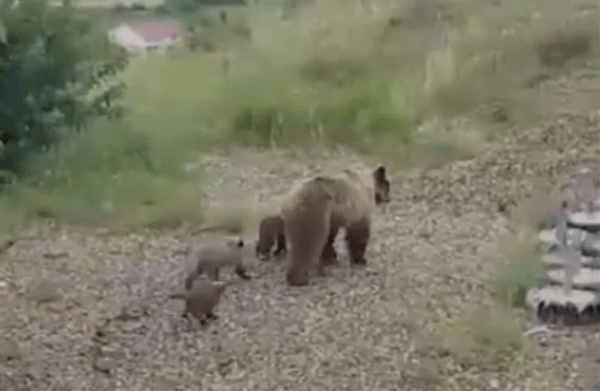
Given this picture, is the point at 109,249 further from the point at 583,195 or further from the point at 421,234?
the point at 583,195

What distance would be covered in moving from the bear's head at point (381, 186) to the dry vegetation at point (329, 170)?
7 centimetres

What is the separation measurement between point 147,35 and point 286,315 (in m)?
1.43

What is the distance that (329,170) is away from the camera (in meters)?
4.28

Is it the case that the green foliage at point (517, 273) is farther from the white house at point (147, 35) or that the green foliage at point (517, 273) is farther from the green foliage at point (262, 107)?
the white house at point (147, 35)

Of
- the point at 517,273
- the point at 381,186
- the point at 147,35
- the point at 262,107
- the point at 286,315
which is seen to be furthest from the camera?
the point at 262,107

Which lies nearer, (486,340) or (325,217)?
(486,340)

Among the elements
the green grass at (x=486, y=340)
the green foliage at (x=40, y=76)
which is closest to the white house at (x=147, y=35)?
the green foliage at (x=40, y=76)

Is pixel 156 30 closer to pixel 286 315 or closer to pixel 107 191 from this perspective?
pixel 107 191

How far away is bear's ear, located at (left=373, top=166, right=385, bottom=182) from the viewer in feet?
13.3

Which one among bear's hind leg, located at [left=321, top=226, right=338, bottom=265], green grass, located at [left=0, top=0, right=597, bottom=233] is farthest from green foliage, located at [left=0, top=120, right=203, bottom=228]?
bear's hind leg, located at [left=321, top=226, right=338, bottom=265]

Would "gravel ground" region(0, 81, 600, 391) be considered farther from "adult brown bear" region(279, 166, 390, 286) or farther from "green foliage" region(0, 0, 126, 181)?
"green foliage" region(0, 0, 126, 181)

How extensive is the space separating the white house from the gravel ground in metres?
0.45

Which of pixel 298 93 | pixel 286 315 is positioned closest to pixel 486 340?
pixel 286 315

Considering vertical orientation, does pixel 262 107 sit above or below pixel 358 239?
above
